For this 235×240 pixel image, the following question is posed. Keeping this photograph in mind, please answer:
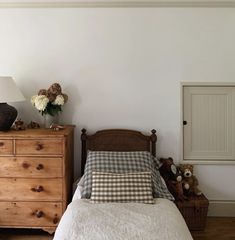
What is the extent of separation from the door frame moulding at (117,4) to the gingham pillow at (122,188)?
1828 mm

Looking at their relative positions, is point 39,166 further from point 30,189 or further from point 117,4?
point 117,4

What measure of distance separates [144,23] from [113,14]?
1.17 ft

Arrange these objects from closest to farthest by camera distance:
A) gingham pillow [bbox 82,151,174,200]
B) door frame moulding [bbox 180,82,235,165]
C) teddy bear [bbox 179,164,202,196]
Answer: gingham pillow [bbox 82,151,174,200], teddy bear [bbox 179,164,202,196], door frame moulding [bbox 180,82,235,165]

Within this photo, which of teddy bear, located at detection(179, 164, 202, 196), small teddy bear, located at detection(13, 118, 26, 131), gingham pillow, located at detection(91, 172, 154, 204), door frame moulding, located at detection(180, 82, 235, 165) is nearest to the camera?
gingham pillow, located at detection(91, 172, 154, 204)

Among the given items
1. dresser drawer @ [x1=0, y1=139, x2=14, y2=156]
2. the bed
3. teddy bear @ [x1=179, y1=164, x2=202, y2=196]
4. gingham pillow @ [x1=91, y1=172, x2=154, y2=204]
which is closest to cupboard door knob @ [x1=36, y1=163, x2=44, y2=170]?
dresser drawer @ [x1=0, y1=139, x2=14, y2=156]

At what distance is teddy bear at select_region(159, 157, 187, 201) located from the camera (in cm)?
292

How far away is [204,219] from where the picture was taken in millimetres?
2848

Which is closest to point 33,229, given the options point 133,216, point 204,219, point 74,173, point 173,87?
point 74,173

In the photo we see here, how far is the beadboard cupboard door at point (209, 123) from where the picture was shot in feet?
10.3

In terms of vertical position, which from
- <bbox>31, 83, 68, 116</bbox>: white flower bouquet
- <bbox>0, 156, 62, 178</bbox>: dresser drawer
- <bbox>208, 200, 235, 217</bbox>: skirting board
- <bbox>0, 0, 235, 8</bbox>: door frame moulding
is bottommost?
<bbox>208, 200, 235, 217</bbox>: skirting board

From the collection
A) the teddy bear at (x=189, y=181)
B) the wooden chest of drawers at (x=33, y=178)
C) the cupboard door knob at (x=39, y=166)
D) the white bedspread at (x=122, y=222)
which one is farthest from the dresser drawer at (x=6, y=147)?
the teddy bear at (x=189, y=181)

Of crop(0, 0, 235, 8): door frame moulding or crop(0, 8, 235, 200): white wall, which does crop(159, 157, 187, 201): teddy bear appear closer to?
crop(0, 8, 235, 200): white wall

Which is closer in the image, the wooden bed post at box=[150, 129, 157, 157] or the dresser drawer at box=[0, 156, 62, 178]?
the dresser drawer at box=[0, 156, 62, 178]

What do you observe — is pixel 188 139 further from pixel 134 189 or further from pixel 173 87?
pixel 134 189
